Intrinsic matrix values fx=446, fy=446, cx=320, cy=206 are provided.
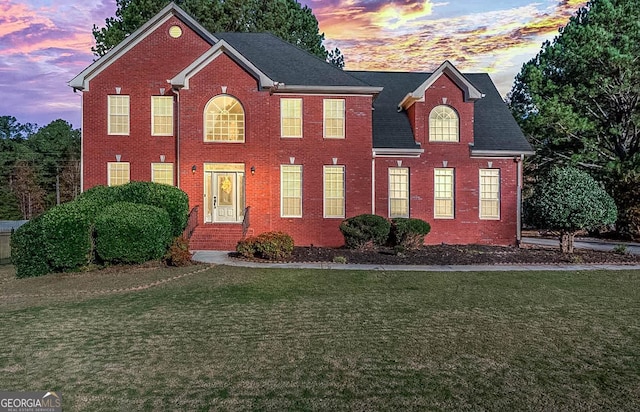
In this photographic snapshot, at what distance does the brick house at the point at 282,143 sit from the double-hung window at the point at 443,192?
0.04 m

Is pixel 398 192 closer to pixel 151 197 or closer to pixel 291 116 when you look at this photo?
pixel 291 116

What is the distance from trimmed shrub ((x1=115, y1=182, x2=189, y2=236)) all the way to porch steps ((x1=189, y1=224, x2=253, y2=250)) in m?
1.90

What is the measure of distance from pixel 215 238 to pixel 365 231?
5674mm

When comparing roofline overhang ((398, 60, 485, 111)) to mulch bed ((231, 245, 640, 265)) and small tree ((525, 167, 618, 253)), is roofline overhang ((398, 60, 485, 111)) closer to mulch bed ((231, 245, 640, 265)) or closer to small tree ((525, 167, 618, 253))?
small tree ((525, 167, 618, 253))

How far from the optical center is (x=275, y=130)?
59.2 feet

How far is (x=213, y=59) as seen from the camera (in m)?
17.4

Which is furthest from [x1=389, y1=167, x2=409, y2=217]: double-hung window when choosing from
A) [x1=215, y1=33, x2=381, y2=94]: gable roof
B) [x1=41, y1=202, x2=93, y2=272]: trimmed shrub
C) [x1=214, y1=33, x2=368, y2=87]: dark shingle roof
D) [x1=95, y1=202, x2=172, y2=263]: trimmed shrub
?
[x1=41, y1=202, x2=93, y2=272]: trimmed shrub

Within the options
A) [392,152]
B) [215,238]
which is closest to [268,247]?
[215,238]

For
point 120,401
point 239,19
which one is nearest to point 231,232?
point 120,401

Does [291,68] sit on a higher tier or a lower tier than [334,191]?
higher

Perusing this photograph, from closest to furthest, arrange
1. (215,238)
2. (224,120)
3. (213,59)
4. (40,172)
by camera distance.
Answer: (215,238) → (213,59) → (224,120) → (40,172)

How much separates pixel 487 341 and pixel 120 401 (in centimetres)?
462

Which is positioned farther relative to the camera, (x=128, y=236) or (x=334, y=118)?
(x=334, y=118)

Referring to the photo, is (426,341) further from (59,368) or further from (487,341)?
(59,368)
